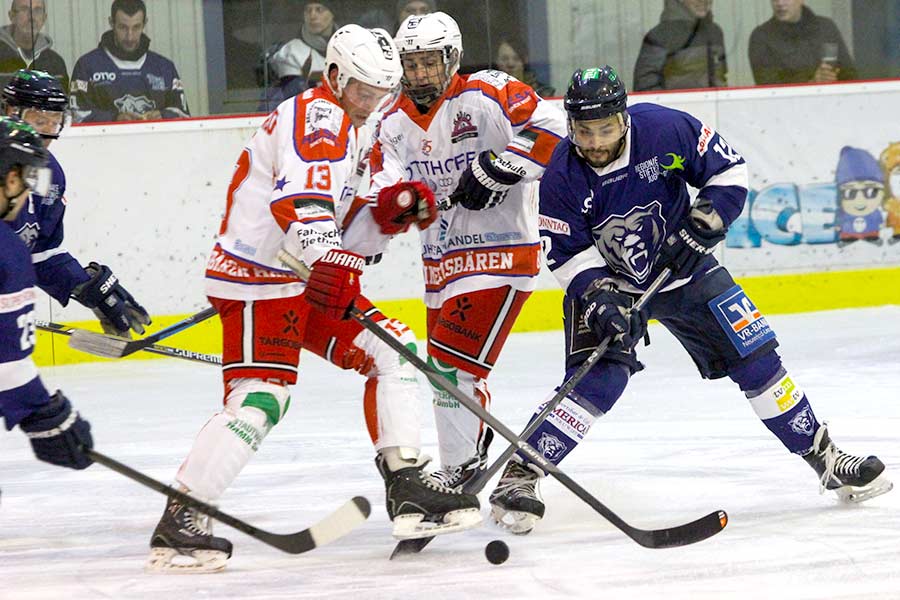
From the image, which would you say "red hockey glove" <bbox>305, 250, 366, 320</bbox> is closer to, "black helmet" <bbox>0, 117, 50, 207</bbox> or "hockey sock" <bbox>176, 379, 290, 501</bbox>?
"hockey sock" <bbox>176, 379, 290, 501</bbox>

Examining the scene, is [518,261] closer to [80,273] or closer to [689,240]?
[689,240]

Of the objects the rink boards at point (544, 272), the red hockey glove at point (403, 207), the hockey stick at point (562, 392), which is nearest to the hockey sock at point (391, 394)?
the hockey stick at point (562, 392)

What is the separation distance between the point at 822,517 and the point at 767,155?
3.78 meters

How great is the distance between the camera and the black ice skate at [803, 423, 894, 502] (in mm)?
3078

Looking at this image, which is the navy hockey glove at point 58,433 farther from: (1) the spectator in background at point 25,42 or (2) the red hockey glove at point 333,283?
(1) the spectator in background at point 25,42

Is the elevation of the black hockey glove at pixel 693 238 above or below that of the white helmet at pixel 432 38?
below

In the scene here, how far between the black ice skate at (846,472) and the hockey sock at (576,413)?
0.49m

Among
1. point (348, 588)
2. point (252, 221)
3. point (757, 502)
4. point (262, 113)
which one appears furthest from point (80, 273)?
point (262, 113)

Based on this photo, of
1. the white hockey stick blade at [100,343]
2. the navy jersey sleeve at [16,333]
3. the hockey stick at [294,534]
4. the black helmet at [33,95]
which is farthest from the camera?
the black helmet at [33,95]

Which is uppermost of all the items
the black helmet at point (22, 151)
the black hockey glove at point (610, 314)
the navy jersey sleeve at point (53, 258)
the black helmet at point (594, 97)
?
the black helmet at point (594, 97)

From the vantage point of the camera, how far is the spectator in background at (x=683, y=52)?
21.8 feet

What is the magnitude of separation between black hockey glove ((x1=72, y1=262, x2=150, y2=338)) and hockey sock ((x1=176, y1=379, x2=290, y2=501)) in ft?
3.16

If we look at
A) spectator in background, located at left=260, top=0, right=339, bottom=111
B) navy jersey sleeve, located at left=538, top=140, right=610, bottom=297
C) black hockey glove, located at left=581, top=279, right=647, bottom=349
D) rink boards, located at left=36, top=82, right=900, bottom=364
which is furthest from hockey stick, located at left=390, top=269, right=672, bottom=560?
spectator in background, located at left=260, top=0, right=339, bottom=111

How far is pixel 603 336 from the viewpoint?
9.95 ft
